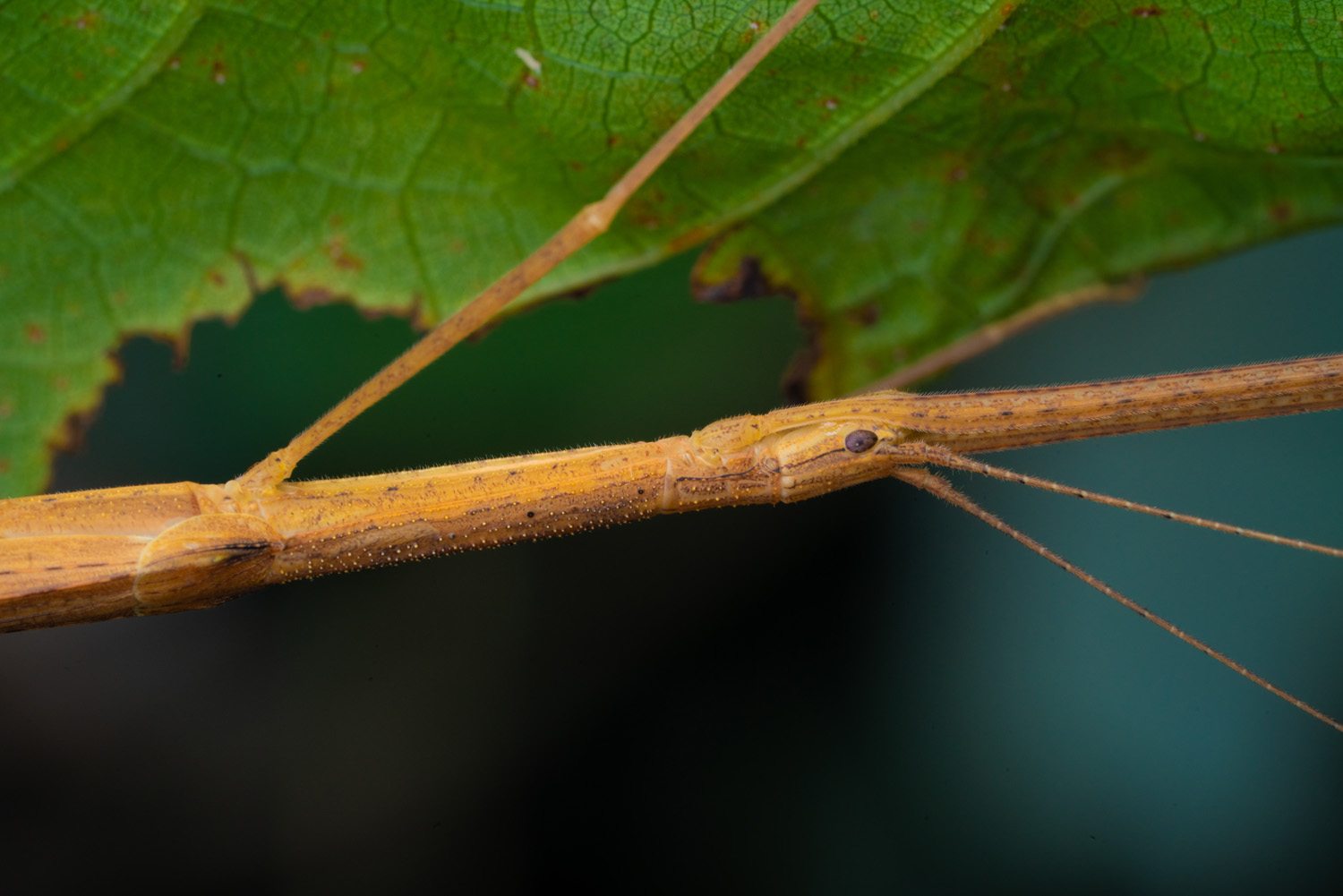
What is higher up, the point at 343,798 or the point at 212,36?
the point at 212,36

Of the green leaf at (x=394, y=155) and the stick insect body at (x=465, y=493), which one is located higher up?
the green leaf at (x=394, y=155)

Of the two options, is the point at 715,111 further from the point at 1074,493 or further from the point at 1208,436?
the point at 1208,436

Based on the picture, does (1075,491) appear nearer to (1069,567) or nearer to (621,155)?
(1069,567)

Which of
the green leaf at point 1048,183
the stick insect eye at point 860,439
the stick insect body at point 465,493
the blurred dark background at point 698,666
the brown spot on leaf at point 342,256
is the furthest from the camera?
the blurred dark background at point 698,666

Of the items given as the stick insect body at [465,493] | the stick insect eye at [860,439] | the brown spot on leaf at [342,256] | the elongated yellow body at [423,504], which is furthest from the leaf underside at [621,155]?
the stick insect eye at [860,439]

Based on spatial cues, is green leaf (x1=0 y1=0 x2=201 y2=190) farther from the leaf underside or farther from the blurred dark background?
the blurred dark background

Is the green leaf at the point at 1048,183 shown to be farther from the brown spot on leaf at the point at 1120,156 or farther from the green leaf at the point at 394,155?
the green leaf at the point at 394,155

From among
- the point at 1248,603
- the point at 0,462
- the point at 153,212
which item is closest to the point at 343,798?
the point at 0,462

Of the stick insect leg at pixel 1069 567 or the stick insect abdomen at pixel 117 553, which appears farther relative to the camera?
the stick insect abdomen at pixel 117 553
